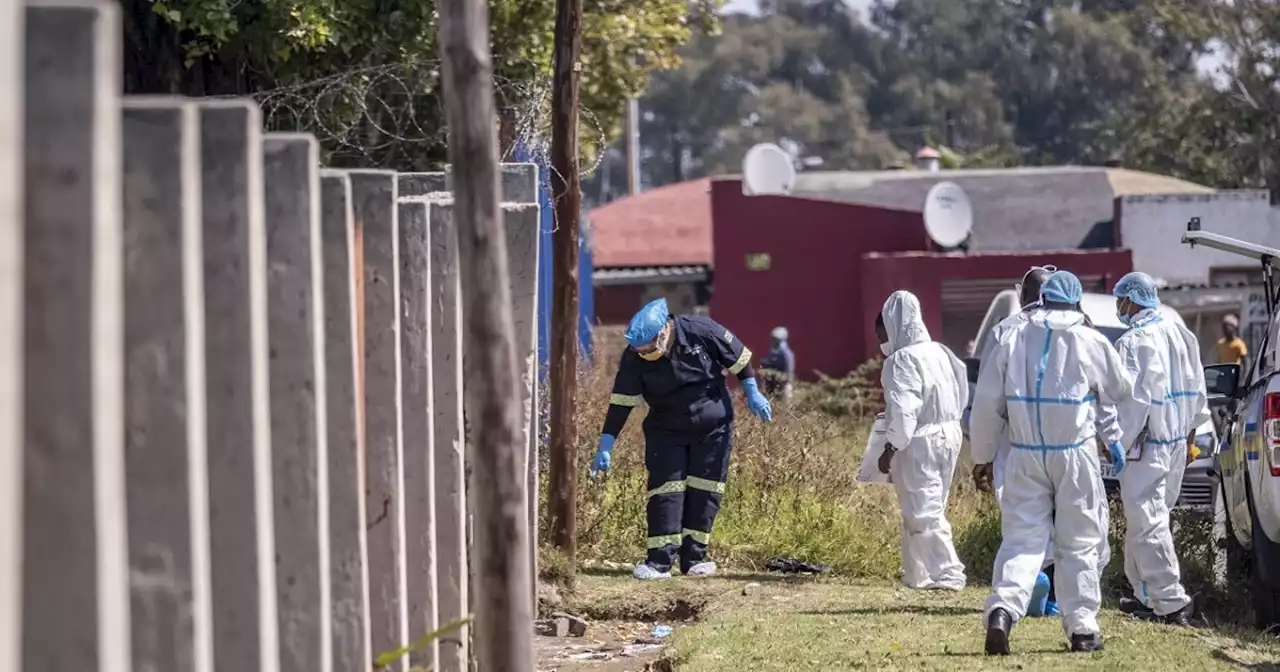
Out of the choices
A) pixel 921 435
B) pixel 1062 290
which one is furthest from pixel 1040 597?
pixel 1062 290

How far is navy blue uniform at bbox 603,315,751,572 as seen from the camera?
37.0 ft

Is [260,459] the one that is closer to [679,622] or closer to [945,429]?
[679,622]

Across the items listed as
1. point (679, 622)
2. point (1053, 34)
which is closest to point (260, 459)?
point (679, 622)

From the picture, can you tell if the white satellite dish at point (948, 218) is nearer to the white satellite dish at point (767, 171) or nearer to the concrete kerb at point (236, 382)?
the white satellite dish at point (767, 171)

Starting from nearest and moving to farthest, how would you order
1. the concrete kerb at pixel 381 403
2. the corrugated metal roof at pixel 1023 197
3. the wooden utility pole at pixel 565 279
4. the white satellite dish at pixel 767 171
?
1. the concrete kerb at pixel 381 403
2. the wooden utility pole at pixel 565 279
3. the white satellite dish at pixel 767 171
4. the corrugated metal roof at pixel 1023 197

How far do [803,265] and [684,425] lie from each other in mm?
18637

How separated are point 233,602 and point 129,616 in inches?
17.5

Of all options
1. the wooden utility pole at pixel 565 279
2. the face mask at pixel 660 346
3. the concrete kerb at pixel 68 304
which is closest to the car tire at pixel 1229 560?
the face mask at pixel 660 346

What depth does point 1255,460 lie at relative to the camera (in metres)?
9.26

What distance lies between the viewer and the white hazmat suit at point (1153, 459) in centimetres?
953

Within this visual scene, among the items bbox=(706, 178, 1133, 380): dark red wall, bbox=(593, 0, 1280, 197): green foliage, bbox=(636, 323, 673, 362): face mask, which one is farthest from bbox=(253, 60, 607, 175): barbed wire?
bbox=(593, 0, 1280, 197): green foliage

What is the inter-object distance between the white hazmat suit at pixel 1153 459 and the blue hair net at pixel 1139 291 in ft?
0.23

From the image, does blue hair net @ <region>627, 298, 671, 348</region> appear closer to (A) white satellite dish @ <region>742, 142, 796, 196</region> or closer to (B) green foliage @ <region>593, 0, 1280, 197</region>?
(A) white satellite dish @ <region>742, 142, 796, 196</region>

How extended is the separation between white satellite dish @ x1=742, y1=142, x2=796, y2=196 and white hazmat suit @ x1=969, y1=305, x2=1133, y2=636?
2204 centimetres
